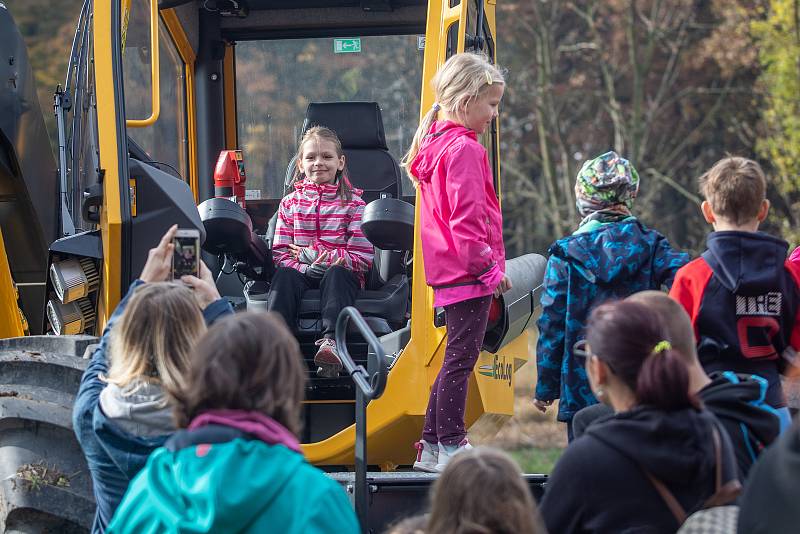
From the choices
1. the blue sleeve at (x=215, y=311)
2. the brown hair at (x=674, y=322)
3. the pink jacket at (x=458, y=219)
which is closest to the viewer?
the brown hair at (x=674, y=322)

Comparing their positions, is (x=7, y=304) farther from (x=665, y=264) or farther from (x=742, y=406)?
(x=742, y=406)

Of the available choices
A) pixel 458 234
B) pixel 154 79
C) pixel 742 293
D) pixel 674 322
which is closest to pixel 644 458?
pixel 674 322

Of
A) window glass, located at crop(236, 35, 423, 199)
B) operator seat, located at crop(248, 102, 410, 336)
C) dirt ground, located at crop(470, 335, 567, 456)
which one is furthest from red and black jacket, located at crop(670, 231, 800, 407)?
dirt ground, located at crop(470, 335, 567, 456)

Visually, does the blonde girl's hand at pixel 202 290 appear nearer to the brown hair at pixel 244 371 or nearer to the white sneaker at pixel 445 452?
the brown hair at pixel 244 371

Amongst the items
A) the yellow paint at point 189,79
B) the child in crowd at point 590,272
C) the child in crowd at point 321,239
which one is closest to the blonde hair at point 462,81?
the child in crowd at point 590,272

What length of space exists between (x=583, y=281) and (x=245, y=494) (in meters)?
2.26

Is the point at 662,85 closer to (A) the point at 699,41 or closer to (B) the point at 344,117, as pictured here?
(A) the point at 699,41

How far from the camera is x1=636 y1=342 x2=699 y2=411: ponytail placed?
9.87ft

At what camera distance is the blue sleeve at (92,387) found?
3.40 metres

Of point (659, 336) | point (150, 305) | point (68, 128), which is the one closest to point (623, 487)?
point (659, 336)

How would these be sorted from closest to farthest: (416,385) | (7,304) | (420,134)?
1. (420,134)
2. (416,385)
3. (7,304)

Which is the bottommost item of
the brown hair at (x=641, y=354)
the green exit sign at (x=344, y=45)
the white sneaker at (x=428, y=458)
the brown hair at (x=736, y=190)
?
the white sneaker at (x=428, y=458)

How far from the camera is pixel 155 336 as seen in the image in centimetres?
321

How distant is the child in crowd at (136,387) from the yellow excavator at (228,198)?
2.67ft
